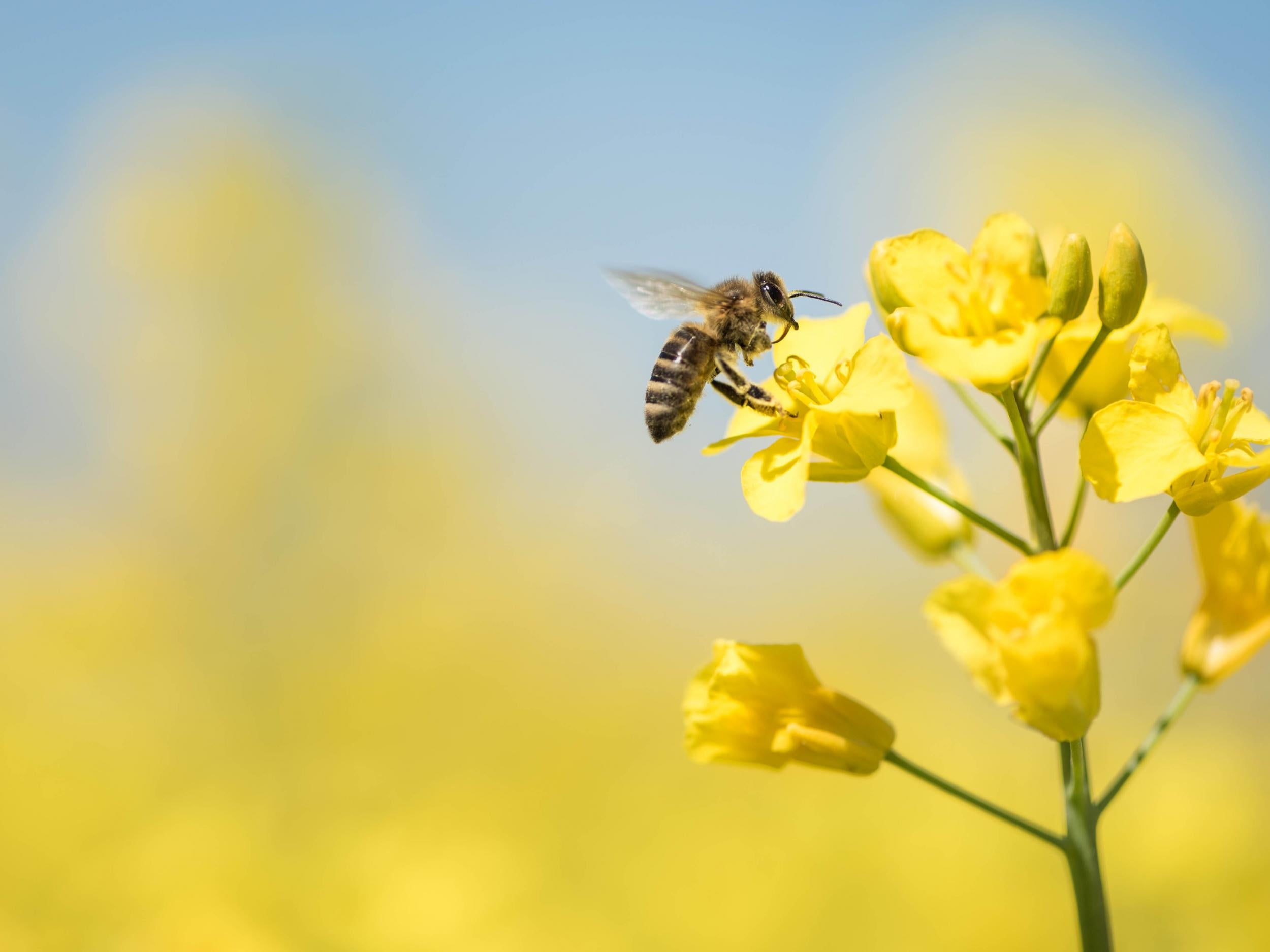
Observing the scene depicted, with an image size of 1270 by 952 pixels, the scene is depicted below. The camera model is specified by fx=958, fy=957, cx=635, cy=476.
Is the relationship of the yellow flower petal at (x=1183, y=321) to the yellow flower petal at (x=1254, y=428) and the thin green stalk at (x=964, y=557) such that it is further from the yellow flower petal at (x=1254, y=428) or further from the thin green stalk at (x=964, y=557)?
the thin green stalk at (x=964, y=557)

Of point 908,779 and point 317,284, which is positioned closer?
point 908,779

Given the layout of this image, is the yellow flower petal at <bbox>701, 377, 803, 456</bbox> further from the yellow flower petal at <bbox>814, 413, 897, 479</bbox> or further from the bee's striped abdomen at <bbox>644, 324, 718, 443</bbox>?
the bee's striped abdomen at <bbox>644, 324, 718, 443</bbox>

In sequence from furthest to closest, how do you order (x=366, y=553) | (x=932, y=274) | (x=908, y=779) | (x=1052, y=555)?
(x=366, y=553) < (x=908, y=779) < (x=932, y=274) < (x=1052, y=555)

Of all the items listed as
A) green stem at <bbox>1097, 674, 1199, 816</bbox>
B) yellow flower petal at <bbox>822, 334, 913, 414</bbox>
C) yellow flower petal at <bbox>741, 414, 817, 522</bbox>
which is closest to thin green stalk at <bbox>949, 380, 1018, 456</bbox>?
yellow flower petal at <bbox>822, 334, 913, 414</bbox>

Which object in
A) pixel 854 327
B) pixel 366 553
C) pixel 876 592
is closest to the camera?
pixel 854 327

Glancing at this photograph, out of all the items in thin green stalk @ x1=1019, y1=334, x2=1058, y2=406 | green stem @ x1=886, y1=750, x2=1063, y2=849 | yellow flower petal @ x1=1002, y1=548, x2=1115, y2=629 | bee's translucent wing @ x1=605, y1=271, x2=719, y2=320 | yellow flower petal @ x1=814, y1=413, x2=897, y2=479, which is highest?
thin green stalk @ x1=1019, y1=334, x2=1058, y2=406

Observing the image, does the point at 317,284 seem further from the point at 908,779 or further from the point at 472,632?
the point at 908,779

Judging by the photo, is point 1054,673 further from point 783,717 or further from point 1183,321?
point 1183,321

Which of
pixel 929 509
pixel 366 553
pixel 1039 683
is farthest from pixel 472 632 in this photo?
pixel 1039 683
